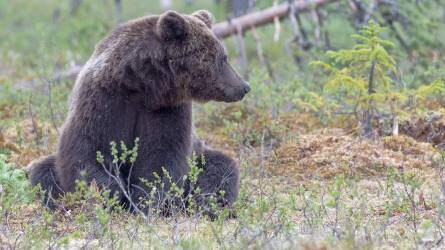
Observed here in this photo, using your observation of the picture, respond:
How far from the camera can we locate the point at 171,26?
6.62 m

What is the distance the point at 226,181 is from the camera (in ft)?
23.4

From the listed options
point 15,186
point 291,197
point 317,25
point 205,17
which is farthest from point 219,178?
point 317,25

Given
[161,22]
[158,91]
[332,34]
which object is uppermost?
[161,22]

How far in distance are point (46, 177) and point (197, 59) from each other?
162cm

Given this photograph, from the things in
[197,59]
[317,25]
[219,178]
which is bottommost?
[219,178]

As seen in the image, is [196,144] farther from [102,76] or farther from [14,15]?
[14,15]

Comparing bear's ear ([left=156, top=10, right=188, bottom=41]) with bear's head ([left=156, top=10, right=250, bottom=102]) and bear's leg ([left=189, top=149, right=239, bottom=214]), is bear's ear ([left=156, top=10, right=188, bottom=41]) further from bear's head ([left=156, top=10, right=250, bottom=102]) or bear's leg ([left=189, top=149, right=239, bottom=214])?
bear's leg ([left=189, top=149, right=239, bottom=214])

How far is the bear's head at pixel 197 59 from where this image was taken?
667 cm

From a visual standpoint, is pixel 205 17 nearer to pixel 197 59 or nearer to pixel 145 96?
pixel 197 59

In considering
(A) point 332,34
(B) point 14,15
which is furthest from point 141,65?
(B) point 14,15

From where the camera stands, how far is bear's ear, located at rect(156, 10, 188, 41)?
659cm

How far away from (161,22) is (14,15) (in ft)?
57.3

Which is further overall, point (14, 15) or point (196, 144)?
point (14, 15)

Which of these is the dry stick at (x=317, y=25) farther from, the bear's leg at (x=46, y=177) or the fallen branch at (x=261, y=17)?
the bear's leg at (x=46, y=177)
